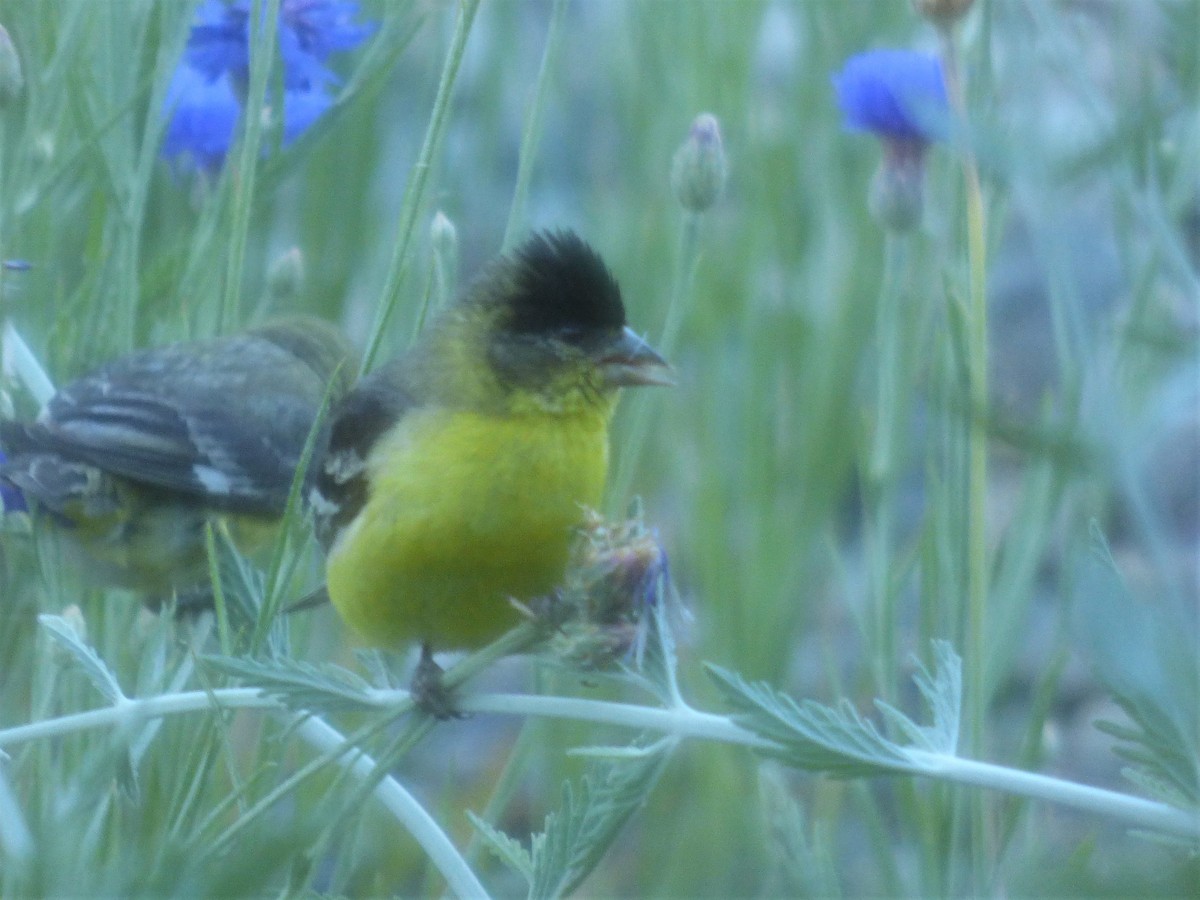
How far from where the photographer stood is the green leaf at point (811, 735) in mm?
1009

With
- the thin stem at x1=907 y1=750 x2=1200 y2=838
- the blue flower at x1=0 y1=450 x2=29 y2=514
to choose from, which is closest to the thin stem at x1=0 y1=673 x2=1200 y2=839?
the thin stem at x1=907 y1=750 x2=1200 y2=838

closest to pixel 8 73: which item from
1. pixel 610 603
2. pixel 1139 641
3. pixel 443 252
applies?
pixel 443 252

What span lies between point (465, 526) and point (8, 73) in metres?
0.60

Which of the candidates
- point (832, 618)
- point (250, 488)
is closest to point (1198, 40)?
point (250, 488)

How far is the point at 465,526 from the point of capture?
156cm

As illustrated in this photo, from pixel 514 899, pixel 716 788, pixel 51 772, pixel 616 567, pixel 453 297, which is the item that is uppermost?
pixel 453 297

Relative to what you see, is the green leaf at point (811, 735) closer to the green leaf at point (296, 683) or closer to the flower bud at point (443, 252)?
the green leaf at point (296, 683)

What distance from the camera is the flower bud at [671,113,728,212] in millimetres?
1721

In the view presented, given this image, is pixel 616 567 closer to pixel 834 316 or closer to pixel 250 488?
pixel 250 488

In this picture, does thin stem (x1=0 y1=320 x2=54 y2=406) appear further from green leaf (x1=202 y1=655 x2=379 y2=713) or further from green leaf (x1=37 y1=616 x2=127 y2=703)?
green leaf (x1=202 y1=655 x2=379 y2=713)

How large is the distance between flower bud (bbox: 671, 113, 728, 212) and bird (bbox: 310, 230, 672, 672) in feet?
0.39

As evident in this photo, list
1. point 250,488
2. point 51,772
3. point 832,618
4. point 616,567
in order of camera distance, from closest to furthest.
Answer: point 616,567 → point 51,772 → point 250,488 → point 832,618

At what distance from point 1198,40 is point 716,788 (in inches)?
77.4

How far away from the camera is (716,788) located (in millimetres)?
2660
